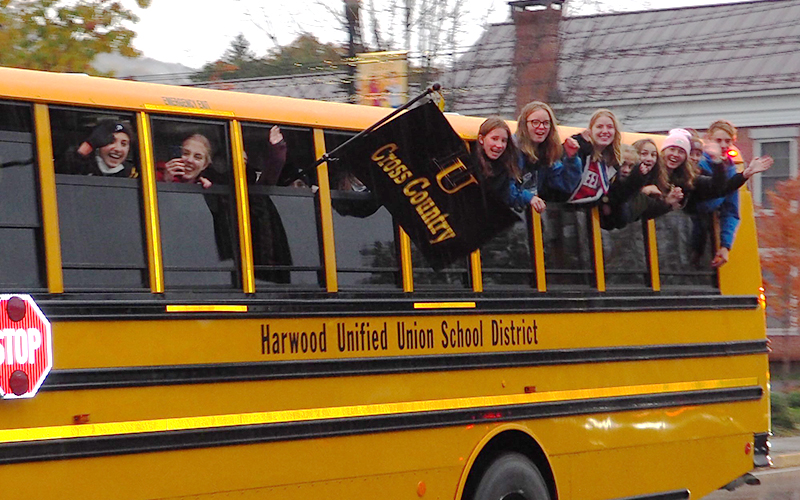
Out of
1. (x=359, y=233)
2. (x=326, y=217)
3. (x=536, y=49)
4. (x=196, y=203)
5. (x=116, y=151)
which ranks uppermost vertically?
(x=536, y=49)

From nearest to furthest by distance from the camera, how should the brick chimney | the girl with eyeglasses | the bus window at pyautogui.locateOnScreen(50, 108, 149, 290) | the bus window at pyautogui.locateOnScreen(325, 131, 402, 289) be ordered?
the bus window at pyautogui.locateOnScreen(50, 108, 149, 290) → the bus window at pyautogui.locateOnScreen(325, 131, 402, 289) → the girl with eyeglasses → the brick chimney

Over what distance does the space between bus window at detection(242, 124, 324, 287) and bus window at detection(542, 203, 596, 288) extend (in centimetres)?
205

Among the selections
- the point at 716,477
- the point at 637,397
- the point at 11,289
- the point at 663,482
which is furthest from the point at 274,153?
the point at 716,477

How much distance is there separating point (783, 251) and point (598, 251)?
13.5m

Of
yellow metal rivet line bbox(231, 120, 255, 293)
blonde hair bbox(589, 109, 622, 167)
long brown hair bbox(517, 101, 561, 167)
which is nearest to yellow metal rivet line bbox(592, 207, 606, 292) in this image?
blonde hair bbox(589, 109, 622, 167)

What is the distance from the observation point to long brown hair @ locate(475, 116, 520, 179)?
737 cm

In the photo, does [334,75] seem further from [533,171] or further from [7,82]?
[7,82]

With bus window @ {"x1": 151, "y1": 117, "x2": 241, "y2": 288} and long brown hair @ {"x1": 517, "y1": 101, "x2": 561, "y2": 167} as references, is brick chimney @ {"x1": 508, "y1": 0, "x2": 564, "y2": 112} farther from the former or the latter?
bus window @ {"x1": 151, "y1": 117, "x2": 241, "y2": 288}

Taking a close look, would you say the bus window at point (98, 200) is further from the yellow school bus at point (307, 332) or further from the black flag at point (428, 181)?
the black flag at point (428, 181)

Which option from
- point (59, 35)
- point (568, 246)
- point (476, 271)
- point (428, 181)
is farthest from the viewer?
point (59, 35)

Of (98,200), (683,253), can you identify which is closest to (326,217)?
(98,200)

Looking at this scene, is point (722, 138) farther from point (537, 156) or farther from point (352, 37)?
point (352, 37)

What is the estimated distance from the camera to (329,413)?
6.41m

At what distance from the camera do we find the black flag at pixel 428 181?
21.9ft
